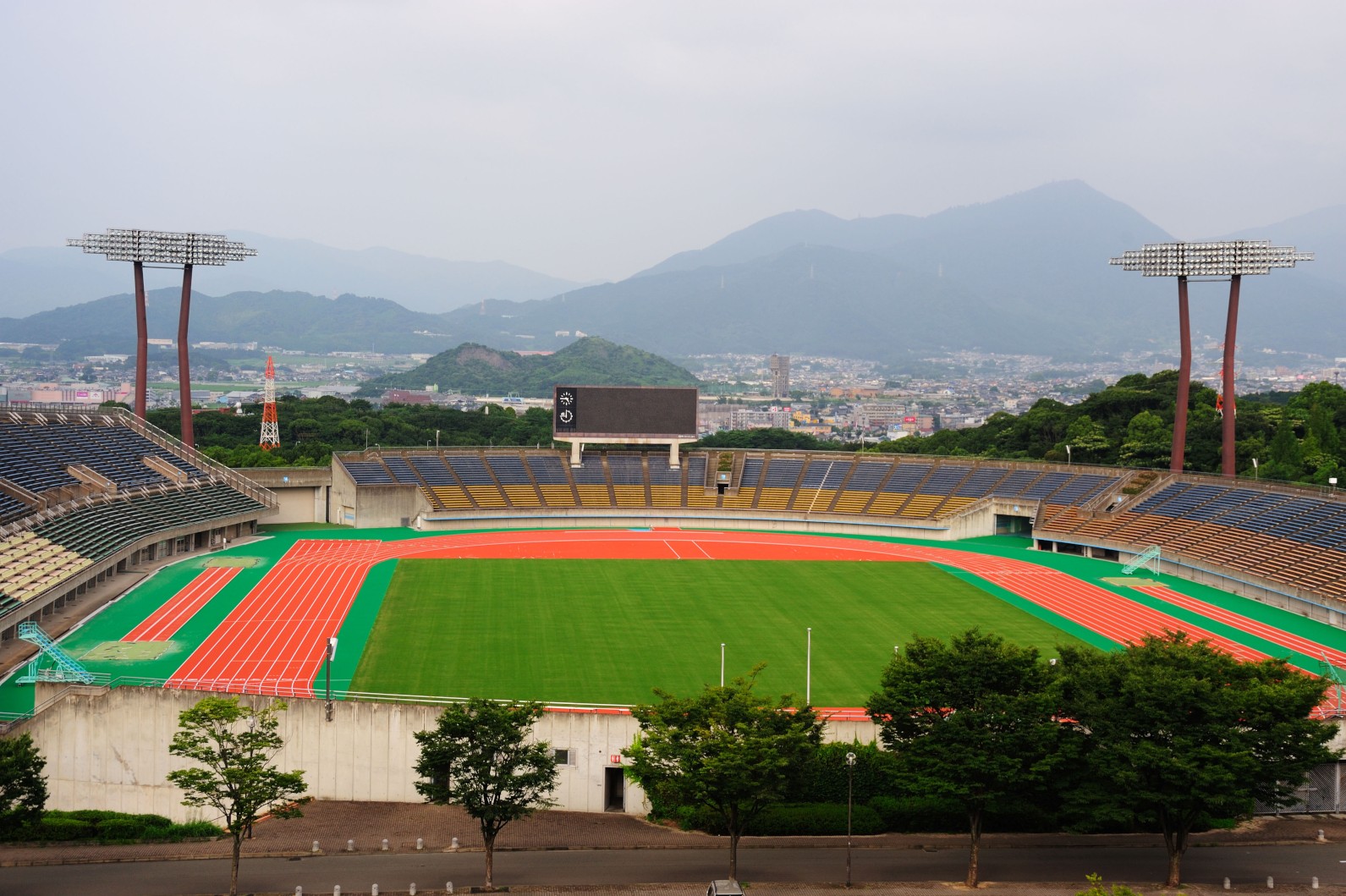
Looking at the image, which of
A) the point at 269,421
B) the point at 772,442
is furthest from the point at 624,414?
the point at 772,442

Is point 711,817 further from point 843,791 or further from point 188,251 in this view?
point 188,251

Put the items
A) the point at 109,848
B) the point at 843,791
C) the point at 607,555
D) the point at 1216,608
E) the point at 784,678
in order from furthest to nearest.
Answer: the point at 607,555
the point at 1216,608
the point at 784,678
the point at 843,791
the point at 109,848

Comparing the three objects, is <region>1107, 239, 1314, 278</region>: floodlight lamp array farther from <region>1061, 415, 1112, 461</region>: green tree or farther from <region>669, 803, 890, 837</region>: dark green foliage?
<region>669, 803, 890, 837</region>: dark green foliage

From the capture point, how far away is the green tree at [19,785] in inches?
877

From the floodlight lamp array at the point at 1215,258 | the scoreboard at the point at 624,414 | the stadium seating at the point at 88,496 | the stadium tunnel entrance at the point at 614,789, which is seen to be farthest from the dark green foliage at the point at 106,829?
the floodlight lamp array at the point at 1215,258

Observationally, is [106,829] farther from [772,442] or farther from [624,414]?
[772,442]

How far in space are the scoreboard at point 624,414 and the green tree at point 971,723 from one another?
4752cm

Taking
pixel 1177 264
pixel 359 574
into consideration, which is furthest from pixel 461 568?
pixel 1177 264

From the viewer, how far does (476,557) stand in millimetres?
55594

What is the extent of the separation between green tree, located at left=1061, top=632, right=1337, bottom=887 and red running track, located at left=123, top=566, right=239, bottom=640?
27.5 meters

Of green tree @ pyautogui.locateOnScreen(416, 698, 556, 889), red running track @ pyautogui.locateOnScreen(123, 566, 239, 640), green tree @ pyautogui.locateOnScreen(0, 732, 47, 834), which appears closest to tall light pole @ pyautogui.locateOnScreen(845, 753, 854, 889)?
green tree @ pyautogui.locateOnScreen(416, 698, 556, 889)

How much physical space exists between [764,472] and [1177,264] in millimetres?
26066

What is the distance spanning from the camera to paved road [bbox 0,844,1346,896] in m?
22.0

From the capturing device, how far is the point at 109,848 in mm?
23812
